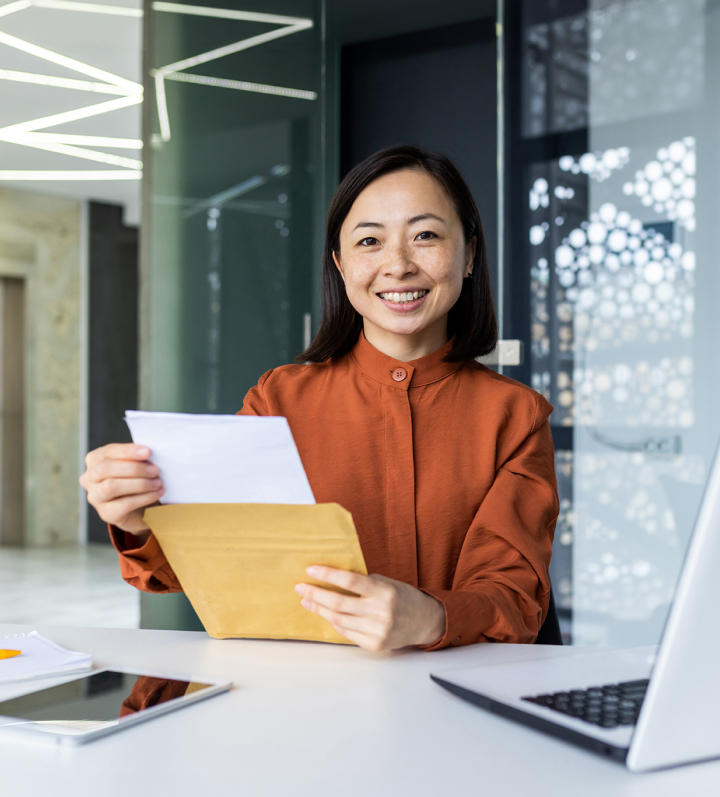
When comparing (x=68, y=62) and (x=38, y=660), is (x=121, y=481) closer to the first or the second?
(x=38, y=660)

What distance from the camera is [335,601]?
91 centimetres

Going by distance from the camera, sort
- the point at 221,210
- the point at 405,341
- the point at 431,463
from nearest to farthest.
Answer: the point at 431,463 < the point at 405,341 < the point at 221,210

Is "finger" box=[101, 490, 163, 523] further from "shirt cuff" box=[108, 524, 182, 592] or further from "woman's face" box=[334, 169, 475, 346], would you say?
"woman's face" box=[334, 169, 475, 346]

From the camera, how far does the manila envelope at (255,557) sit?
863 mm

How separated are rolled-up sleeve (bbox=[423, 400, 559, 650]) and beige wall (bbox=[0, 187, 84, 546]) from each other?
6649 millimetres

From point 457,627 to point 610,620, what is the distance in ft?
6.70

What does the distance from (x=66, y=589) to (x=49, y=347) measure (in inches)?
107

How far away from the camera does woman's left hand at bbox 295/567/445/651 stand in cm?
90

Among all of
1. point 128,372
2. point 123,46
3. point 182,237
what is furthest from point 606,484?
point 128,372

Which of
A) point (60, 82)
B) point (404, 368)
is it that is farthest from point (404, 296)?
point (60, 82)

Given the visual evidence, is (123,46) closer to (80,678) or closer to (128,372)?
(128,372)

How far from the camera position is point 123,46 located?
181 inches

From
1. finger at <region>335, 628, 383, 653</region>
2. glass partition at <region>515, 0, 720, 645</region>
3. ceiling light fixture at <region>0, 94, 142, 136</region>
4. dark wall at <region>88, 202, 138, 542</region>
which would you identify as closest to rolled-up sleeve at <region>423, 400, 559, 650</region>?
finger at <region>335, 628, 383, 653</region>

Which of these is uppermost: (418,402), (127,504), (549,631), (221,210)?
(221,210)
